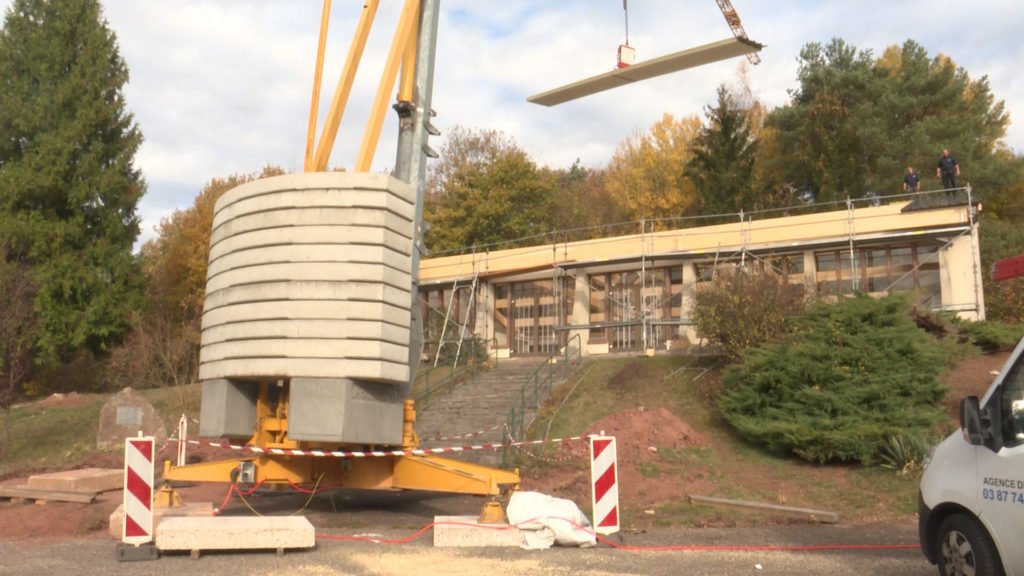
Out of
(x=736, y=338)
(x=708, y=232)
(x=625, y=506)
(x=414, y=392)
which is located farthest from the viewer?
(x=708, y=232)

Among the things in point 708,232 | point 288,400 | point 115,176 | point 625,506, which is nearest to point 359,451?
point 288,400

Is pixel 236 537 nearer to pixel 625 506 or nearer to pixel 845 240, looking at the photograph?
pixel 625 506

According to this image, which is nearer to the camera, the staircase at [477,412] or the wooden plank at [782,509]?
the wooden plank at [782,509]

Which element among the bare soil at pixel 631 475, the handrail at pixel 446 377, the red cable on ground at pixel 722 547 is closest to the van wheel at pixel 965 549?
the red cable on ground at pixel 722 547

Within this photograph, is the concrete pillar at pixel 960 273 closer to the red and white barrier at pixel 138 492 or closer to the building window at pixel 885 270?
the building window at pixel 885 270

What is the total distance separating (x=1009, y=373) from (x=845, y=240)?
18.7 m

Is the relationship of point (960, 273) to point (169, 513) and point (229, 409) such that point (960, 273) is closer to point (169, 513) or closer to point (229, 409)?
point (229, 409)

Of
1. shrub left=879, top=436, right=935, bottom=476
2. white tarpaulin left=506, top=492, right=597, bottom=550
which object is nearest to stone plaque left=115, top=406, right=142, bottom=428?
white tarpaulin left=506, top=492, right=597, bottom=550

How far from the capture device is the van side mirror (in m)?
6.33

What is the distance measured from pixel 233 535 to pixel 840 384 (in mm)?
10764

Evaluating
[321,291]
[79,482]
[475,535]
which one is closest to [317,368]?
[321,291]

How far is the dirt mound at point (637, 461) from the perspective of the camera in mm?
14305

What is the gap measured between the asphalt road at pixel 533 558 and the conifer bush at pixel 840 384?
4.12 m

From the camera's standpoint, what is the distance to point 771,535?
10641 millimetres
